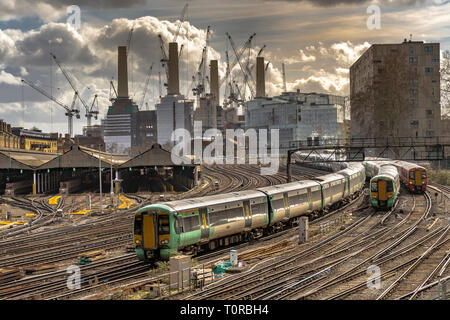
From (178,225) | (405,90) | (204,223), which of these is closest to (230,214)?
(204,223)

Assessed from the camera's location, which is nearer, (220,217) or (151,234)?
(151,234)

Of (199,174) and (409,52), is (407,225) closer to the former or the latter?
(199,174)

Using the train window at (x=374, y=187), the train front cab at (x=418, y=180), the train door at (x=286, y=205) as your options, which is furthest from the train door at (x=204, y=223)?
the train front cab at (x=418, y=180)

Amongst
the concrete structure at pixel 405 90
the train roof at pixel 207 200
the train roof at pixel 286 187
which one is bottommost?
the train roof at pixel 286 187

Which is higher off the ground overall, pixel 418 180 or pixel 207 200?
pixel 207 200

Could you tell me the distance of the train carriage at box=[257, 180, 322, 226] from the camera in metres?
35.2

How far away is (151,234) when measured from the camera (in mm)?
25594

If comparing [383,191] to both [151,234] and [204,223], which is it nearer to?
[204,223]

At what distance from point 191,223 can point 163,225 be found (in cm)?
193

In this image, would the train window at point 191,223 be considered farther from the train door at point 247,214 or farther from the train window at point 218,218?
the train door at point 247,214

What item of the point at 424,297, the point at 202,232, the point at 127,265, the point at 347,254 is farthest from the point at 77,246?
the point at 424,297

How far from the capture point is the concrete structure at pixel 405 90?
100m

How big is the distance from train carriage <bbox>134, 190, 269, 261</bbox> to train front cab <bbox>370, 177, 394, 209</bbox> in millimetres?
17839

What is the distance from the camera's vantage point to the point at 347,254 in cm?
2905
